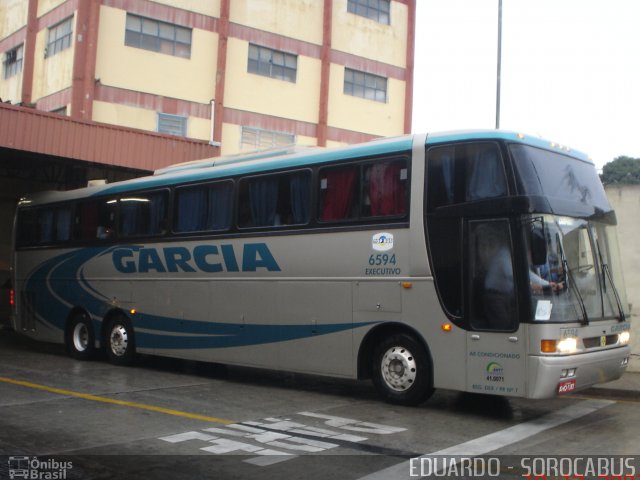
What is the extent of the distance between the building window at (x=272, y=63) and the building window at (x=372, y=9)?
4433 mm

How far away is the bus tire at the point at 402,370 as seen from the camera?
1002 centimetres

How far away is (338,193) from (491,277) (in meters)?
2.84

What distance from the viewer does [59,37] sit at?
2934cm

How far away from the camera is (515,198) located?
912 cm

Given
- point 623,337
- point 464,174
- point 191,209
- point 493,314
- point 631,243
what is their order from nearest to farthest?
point 493,314 < point 464,174 < point 623,337 < point 191,209 < point 631,243

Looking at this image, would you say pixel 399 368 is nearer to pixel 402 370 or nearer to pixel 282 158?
pixel 402 370

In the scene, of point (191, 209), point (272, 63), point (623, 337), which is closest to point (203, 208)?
point (191, 209)

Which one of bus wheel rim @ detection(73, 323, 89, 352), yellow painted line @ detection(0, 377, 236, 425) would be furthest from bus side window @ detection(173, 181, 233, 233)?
bus wheel rim @ detection(73, 323, 89, 352)

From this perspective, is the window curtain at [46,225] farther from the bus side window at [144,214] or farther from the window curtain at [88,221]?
the bus side window at [144,214]

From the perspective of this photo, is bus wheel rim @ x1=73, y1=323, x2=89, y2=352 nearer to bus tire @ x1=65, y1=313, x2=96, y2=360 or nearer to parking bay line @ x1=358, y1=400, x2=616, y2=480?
bus tire @ x1=65, y1=313, x2=96, y2=360

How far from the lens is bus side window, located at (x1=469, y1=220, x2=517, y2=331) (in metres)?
9.13

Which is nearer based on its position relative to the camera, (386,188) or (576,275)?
(576,275)

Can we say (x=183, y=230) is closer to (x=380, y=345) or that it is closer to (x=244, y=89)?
(x=380, y=345)

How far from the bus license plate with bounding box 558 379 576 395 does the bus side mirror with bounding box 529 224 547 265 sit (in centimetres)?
146
